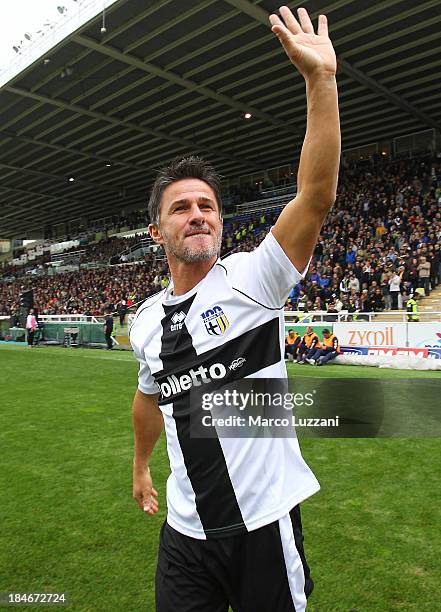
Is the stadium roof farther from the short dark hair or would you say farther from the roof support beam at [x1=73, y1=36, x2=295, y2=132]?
the short dark hair

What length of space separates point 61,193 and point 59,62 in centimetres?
2358

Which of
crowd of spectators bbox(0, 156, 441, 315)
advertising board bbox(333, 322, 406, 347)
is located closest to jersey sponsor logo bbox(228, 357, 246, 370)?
advertising board bbox(333, 322, 406, 347)

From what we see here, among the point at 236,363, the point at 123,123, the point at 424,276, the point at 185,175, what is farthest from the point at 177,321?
the point at 123,123

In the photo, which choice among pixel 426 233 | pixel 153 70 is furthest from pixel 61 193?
pixel 426 233

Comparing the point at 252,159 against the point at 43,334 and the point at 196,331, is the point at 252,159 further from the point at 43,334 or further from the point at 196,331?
the point at 196,331

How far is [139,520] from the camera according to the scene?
3.82 metres

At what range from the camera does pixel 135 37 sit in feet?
63.7

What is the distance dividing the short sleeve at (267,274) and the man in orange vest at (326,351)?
12423mm

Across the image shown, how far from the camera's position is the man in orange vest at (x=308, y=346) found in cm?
1414

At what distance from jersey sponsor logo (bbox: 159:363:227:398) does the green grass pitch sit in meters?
1.73

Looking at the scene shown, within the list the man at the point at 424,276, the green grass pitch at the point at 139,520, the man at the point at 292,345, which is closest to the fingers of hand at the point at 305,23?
the green grass pitch at the point at 139,520

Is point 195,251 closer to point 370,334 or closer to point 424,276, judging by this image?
point 370,334

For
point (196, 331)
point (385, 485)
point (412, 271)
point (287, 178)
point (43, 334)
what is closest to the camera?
point (196, 331)

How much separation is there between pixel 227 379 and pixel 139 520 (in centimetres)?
267
